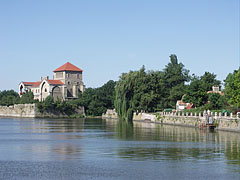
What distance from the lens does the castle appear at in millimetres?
146875

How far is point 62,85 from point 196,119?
90808 mm

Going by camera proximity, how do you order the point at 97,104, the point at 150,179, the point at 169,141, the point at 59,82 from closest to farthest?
the point at 150,179
the point at 169,141
the point at 97,104
the point at 59,82

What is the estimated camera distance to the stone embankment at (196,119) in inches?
2004

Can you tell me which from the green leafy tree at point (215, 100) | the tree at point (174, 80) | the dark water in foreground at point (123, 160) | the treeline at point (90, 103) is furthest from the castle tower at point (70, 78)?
the dark water in foreground at point (123, 160)

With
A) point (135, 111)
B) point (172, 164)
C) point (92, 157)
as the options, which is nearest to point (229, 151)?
point (172, 164)

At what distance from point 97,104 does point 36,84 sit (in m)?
37.1

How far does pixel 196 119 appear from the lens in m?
62.3

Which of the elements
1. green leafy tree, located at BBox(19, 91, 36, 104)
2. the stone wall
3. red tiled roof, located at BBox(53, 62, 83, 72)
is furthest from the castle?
the stone wall

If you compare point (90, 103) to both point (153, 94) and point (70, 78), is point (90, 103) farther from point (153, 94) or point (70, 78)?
point (153, 94)

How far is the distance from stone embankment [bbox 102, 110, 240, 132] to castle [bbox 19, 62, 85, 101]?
6211cm

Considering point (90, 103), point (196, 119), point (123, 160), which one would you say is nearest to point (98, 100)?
point (90, 103)

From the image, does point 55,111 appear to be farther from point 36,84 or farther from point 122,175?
point 122,175

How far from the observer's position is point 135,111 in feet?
286

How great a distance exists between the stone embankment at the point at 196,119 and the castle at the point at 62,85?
A: 2445 inches
